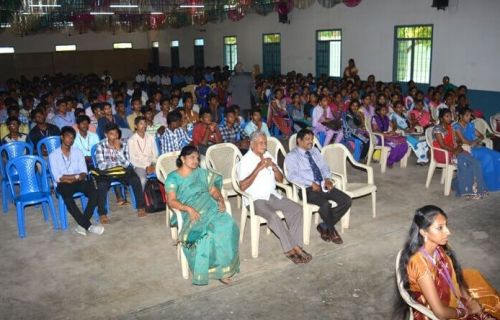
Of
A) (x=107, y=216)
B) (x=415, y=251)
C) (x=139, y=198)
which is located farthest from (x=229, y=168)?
(x=415, y=251)

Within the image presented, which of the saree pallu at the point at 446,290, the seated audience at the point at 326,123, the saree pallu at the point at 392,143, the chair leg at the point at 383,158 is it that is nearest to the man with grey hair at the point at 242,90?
the seated audience at the point at 326,123

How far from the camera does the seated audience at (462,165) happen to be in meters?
6.05

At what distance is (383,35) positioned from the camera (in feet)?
43.3

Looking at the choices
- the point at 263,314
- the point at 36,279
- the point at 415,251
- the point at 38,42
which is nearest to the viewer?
the point at 415,251

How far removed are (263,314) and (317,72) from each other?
13.1 meters

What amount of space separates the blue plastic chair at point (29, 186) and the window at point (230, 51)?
15.6 metres

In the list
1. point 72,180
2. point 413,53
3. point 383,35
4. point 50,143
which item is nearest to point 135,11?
point 383,35

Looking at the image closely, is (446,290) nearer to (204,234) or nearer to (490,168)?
(204,234)

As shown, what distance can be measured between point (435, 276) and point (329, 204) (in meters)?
2.06

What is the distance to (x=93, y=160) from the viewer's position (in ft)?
19.2

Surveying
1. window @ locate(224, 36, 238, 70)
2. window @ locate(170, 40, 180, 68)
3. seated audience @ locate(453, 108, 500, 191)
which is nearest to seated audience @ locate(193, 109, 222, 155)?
seated audience @ locate(453, 108, 500, 191)

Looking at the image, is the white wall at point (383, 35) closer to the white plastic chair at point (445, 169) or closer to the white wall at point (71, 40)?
the white plastic chair at point (445, 169)

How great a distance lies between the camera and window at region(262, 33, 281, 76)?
17.8m

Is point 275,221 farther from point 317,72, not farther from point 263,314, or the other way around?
point 317,72
